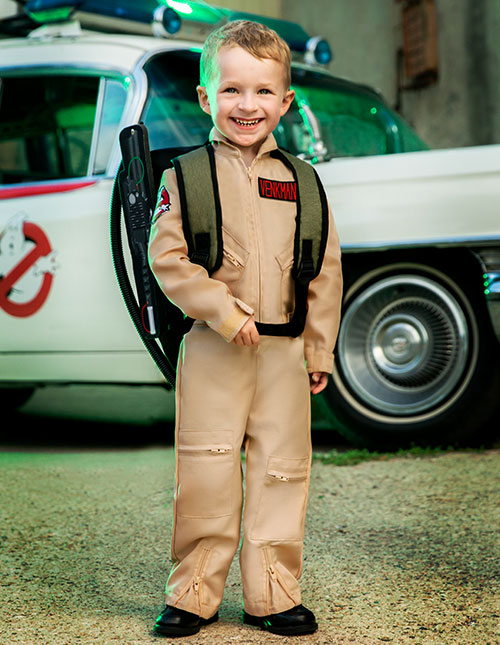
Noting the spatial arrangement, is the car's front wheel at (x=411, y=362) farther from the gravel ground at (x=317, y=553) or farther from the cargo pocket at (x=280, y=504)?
the cargo pocket at (x=280, y=504)

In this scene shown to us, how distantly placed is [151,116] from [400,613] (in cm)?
279

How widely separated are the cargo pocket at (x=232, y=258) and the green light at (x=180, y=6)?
3.09 metres

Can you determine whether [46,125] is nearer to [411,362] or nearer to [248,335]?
[411,362]

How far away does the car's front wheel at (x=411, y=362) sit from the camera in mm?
4258

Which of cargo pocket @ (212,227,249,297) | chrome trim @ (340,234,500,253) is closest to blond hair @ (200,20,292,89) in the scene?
cargo pocket @ (212,227,249,297)

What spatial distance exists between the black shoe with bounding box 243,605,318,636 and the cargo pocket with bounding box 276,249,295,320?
0.72 m

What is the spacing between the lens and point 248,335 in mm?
2172

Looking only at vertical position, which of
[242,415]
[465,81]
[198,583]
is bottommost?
[198,583]

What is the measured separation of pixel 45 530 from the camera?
3.25m

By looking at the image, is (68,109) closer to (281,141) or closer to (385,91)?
(281,141)

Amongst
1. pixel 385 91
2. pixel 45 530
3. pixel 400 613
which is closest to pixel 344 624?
pixel 400 613

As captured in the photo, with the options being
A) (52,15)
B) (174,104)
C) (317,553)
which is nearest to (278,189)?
(317,553)

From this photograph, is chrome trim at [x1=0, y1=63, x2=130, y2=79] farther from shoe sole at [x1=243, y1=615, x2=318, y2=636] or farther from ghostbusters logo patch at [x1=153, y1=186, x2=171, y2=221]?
shoe sole at [x1=243, y1=615, x2=318, y2=636]

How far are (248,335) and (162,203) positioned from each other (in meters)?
0.40
